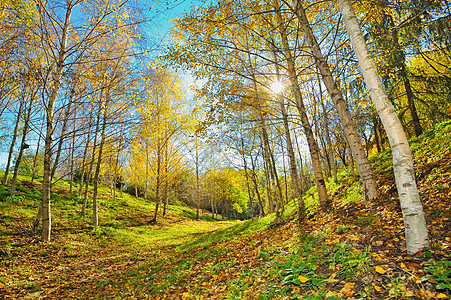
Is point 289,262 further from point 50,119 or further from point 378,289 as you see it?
point 50,119

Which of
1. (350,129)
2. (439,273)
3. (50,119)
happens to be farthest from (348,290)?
(50,119)

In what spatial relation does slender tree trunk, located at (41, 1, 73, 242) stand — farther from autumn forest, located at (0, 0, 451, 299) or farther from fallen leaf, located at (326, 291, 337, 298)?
fallen leaf, located at (326, 291, 337, 298)

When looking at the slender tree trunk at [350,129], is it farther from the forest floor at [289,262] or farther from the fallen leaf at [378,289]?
the fallen leaf at [378,289]

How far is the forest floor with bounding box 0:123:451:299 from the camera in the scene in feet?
7.64

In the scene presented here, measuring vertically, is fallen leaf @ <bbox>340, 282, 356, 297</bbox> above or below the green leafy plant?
below

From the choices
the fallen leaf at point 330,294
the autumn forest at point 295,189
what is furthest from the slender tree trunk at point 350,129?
the fallen leaf at point 330,294

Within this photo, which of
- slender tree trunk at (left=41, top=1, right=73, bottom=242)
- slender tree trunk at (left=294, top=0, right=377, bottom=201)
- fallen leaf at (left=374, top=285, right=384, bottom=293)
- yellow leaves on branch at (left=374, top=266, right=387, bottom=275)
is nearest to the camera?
fallen leaf at (left=374, top=285, right=384, bottom=293)

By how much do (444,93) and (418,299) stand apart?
10.5 meters

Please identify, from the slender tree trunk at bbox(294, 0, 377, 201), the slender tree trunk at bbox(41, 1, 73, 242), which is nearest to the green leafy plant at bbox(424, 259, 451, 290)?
the slender tree trunk at bbox(294, 0, 377, 201)

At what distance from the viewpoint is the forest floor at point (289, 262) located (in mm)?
2330

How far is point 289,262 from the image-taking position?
332cm

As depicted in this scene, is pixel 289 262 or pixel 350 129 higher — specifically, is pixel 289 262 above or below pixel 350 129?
below

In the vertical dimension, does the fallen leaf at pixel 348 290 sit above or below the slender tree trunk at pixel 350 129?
below

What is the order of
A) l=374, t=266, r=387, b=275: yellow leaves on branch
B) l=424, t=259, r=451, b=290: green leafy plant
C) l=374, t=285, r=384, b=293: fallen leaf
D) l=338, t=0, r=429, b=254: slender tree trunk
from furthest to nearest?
l=338, t=0, r=429, b=254: slender tree trunk → l=374, t=266, r=387, b=275: yellow leaves on branch → l=374, t=285, r=384, b=293: fallen leaf → l=424, t=259, r=451, b=290: green leafy plant
